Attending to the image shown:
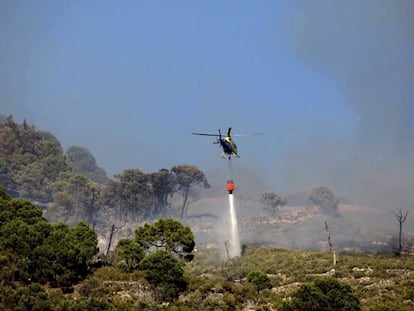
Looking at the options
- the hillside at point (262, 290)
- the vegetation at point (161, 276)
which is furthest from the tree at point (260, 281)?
the hillside at point (262, 290)

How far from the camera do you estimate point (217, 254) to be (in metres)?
85.8

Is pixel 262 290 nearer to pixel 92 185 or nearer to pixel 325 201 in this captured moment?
pixel 92 185

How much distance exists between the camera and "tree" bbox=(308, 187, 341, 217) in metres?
164

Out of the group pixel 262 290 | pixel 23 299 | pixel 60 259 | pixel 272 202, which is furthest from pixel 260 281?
pixel 272 202

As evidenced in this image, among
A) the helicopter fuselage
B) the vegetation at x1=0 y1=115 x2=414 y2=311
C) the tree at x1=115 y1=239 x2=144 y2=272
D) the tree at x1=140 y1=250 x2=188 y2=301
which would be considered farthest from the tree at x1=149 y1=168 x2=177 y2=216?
the tree at x1=140 y1=250 x2=188 y2=301

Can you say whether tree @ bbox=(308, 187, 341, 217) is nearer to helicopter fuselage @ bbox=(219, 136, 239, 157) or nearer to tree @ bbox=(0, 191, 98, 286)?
helicopter fuselage @ bbox=(219, 136, 239, 157)

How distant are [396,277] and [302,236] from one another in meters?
71.8

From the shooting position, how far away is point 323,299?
114 ft

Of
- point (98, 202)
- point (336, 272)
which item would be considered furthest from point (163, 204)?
point (336, 272)

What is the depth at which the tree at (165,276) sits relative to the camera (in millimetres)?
44719

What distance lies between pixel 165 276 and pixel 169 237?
14.5 meters

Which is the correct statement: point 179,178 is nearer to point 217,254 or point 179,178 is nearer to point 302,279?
point 217,254

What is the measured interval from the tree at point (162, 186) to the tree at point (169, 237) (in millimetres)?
90253

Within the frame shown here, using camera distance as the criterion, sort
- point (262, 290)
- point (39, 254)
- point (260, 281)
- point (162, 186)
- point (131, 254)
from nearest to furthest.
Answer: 1. point (39, 254)
2. point (262, 290)
3. point (260, 281)
4. point (131, 254)
5. point (162, 186)
